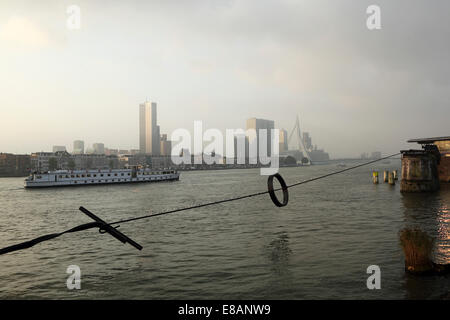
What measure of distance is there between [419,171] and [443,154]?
9.30m

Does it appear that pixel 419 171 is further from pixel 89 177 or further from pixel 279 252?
pixel 89 177

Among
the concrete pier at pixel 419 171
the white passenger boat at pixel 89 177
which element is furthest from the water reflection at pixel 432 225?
the white passenger boat at pixel 89 177

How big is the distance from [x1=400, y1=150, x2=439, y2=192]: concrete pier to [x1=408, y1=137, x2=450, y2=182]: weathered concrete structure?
226 inches

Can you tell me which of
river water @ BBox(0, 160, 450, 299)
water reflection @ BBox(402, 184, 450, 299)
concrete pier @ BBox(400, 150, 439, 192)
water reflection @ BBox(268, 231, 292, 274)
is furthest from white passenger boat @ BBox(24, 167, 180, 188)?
water reflection @ BBox(268, 231, 292, 274)

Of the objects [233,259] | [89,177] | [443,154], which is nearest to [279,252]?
[233,259]

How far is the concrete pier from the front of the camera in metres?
53.3

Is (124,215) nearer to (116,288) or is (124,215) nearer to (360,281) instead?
(116,288)

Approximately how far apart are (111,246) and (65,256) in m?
3.32

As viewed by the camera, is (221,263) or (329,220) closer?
(221,263)

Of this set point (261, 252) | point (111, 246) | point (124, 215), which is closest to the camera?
point (261, 252)

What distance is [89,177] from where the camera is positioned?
103938mm

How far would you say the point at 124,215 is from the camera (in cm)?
4412

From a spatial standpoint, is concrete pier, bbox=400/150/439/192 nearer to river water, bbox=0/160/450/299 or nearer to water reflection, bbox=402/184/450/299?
water reflection, bbox=402/184/450/299
